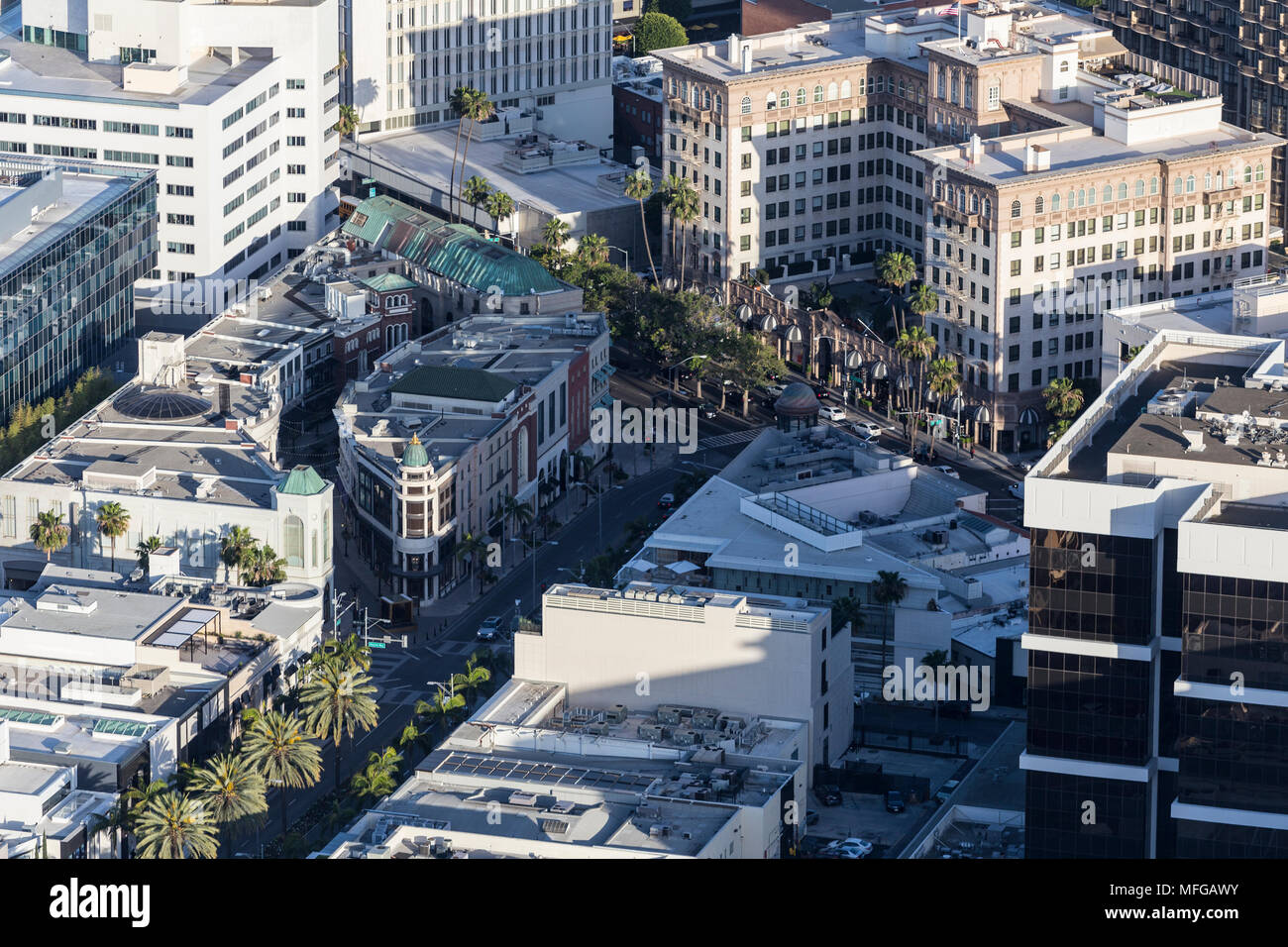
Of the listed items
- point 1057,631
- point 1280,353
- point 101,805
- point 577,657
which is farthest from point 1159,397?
point 101,805

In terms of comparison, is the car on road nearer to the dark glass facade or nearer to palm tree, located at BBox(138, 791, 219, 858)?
the dark glass facade

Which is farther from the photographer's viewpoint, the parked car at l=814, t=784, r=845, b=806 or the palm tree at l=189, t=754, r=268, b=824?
the parked car at l=814, t=784, r=845, b=806

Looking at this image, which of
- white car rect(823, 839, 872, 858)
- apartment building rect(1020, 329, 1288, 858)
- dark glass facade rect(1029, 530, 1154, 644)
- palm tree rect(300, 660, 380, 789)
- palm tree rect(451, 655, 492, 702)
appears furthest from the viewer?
palm tree rect(451, 655, 492, 702)

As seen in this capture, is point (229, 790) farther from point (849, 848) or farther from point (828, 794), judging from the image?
point (828, 794)

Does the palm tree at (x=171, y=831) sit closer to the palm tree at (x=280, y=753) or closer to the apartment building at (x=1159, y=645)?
the palm tree at (x=280, y=753)

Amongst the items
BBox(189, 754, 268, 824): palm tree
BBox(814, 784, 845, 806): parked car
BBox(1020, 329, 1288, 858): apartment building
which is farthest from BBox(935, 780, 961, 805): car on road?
BBox(189, 754, 268, 824): palm tree

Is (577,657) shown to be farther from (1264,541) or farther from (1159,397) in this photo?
(1264,541)
